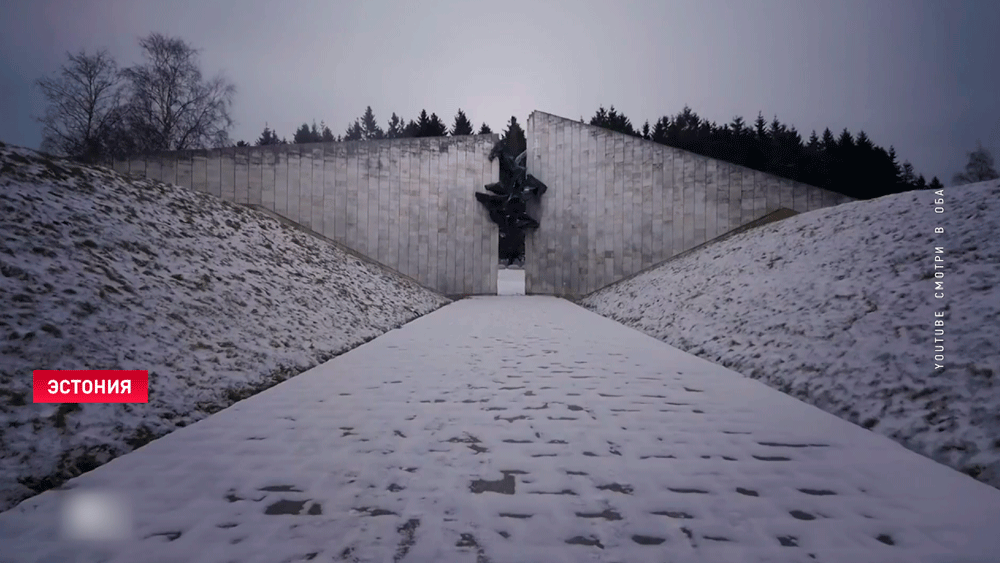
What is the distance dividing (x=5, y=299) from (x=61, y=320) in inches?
12.5

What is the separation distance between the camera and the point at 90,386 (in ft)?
8.15

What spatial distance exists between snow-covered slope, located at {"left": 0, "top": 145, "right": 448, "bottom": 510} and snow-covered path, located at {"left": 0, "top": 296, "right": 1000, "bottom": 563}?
1.02 ft

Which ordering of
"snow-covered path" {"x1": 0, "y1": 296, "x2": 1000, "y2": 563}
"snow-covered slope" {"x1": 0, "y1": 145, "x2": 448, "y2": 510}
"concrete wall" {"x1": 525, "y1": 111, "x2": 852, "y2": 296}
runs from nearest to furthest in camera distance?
"snow-covered path" {"x1": 0, "y1": 296, "x2": 1000, "y2": 563} < "snow-covered slope" {"x1": 0, "y1": 145, "x2": 448, "y2": 510} < "concrete wall" {"x1": 525, "y1": 111, "x2": 852, "y2": 296}

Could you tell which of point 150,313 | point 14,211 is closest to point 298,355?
point 150,313

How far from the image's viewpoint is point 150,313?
3357 millimetres

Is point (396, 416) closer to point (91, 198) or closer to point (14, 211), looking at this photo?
point (14, 211)

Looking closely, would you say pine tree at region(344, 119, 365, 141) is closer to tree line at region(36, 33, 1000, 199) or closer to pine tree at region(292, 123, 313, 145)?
pine tree at region(292, 123, 313, 145)

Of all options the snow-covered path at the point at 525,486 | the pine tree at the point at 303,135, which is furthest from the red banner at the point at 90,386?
the pine tree at the point at 303,135

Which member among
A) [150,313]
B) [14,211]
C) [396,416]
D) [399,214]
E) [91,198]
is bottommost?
[396,416]

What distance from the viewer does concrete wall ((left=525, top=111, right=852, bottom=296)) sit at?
37.0ft

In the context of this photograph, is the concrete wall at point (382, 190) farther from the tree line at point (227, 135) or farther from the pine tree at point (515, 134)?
the pine tree at point (515, 134)

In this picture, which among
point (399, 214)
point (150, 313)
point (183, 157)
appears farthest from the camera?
point (399, 214)

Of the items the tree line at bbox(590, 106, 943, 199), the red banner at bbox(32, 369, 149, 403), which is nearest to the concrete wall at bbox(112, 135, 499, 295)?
the red banner at bbox(32, 369, 149, 403)

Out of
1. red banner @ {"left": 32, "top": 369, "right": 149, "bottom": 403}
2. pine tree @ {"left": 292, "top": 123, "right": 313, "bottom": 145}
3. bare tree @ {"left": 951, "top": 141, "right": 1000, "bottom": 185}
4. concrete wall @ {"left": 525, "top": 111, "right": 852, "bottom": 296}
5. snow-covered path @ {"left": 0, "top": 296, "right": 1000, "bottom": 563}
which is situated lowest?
snow-covered path @ {"left": 0, "top": 296, "right": 1000, "bottom": 563}
